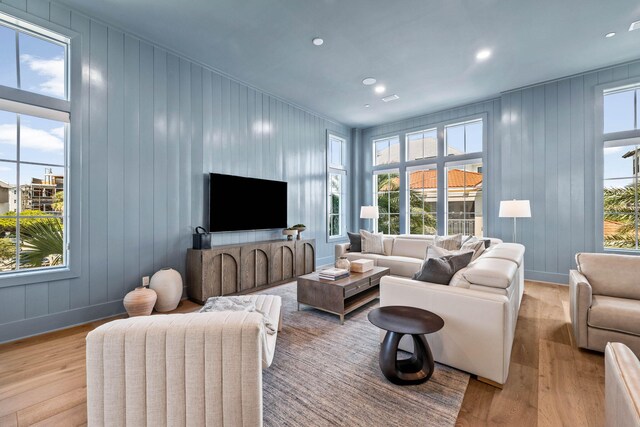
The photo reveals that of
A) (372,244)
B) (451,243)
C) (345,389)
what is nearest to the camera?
(345,389)

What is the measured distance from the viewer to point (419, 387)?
1829 mm

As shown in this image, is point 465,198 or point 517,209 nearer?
point 517,209

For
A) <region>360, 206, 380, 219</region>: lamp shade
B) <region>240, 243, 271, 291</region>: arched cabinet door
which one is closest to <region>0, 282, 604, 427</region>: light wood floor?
<region>240, 243, 271, 291</region>: arched cabinet door

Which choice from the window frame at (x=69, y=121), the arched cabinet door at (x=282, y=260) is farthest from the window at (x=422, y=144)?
the window frame at (x=69, y=121)

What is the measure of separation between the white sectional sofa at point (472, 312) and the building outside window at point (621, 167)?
128 inches

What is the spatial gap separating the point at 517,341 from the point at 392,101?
13.9 feet

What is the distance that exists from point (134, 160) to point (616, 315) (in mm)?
4794

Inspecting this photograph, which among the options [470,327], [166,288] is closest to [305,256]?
[166,288]

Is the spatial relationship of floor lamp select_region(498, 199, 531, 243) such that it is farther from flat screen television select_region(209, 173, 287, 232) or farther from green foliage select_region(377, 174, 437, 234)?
flat screen television select_region(209, 173, 287, 232)

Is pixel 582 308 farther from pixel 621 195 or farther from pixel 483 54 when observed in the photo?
pixel 483 54

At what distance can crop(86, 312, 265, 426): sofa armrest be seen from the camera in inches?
40.3

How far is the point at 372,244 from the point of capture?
16.0 ft

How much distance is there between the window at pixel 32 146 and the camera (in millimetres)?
2572

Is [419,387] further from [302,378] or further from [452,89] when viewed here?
[452,89]
